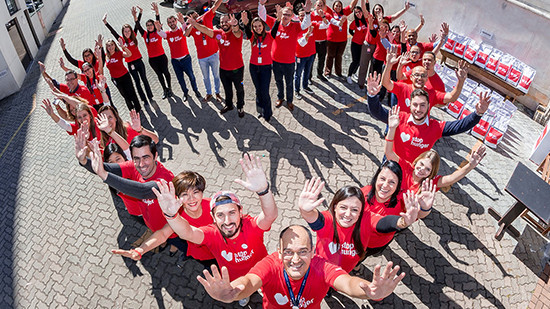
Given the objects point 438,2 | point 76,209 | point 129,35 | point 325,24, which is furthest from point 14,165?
point 438,2

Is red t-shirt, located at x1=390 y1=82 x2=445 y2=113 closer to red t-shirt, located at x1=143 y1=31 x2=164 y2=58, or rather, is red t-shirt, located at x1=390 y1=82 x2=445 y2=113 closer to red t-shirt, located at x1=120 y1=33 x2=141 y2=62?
red t-shirt, located at x1=143 y1=31 x2=164 y2=58

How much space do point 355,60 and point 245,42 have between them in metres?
5.05

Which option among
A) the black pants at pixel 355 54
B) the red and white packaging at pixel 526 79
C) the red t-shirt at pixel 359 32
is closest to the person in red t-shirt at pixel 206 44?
the red t-shirt at pixel 359 32

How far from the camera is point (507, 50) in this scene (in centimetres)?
839

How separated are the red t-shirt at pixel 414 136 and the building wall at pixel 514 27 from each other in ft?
17.9

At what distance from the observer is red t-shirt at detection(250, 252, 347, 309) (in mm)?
2865

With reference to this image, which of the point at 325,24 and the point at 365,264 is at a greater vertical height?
the point at 325,24

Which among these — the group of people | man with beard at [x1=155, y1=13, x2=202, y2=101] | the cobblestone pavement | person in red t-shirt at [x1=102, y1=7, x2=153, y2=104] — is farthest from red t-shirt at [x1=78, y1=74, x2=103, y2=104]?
man with beard at [x1=155, y1=13, x2=202, y2=101]

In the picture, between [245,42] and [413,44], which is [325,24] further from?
[245,42]

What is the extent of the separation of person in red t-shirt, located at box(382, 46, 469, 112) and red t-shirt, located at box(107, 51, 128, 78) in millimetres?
6142

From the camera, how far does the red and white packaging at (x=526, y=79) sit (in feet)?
25.4

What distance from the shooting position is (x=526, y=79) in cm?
777

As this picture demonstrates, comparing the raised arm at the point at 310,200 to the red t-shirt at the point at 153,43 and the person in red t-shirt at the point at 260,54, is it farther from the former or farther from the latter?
the red t-shirt at the point at 153,43

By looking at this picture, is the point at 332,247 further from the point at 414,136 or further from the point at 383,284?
the point at 414,136
